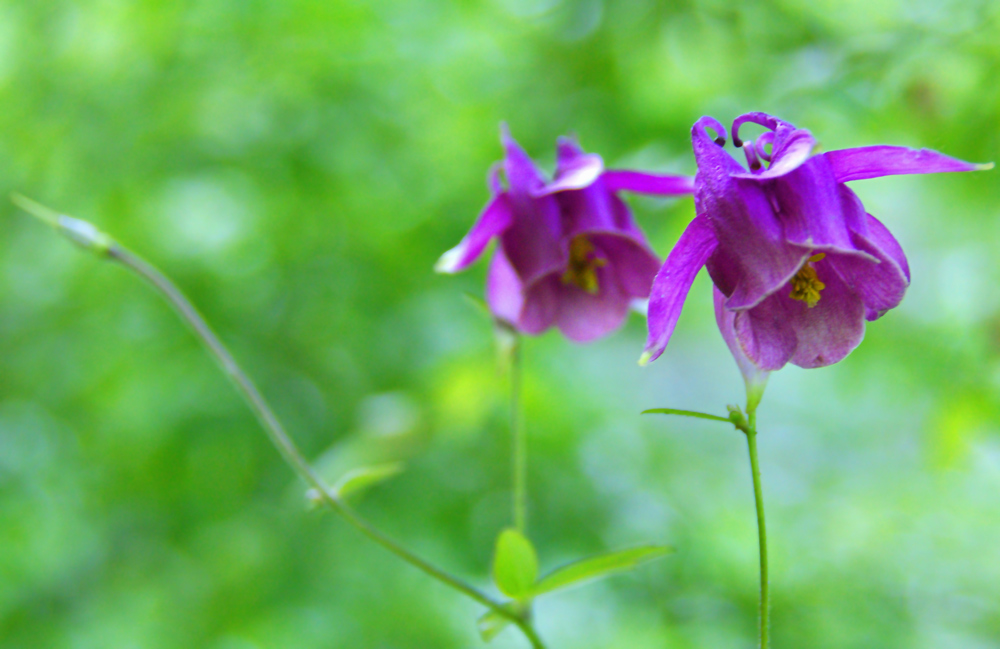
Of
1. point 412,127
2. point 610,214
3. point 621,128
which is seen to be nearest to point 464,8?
point 412,127

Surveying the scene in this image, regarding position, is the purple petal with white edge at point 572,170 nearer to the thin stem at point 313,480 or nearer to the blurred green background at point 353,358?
the thin stem at point 313,480

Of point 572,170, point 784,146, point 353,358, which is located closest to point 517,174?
point 572,170

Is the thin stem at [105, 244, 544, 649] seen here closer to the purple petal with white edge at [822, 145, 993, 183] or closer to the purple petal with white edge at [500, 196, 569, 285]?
the purple petal with white edge at [500, 196, 569, 285]

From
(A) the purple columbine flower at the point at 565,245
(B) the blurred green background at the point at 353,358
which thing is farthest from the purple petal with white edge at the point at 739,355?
(B) the blurred green background at the point at 353,358

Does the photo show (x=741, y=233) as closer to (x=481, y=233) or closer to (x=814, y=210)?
(x=814, y=210)

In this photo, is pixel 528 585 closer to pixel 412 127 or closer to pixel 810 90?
pixel 810 90
